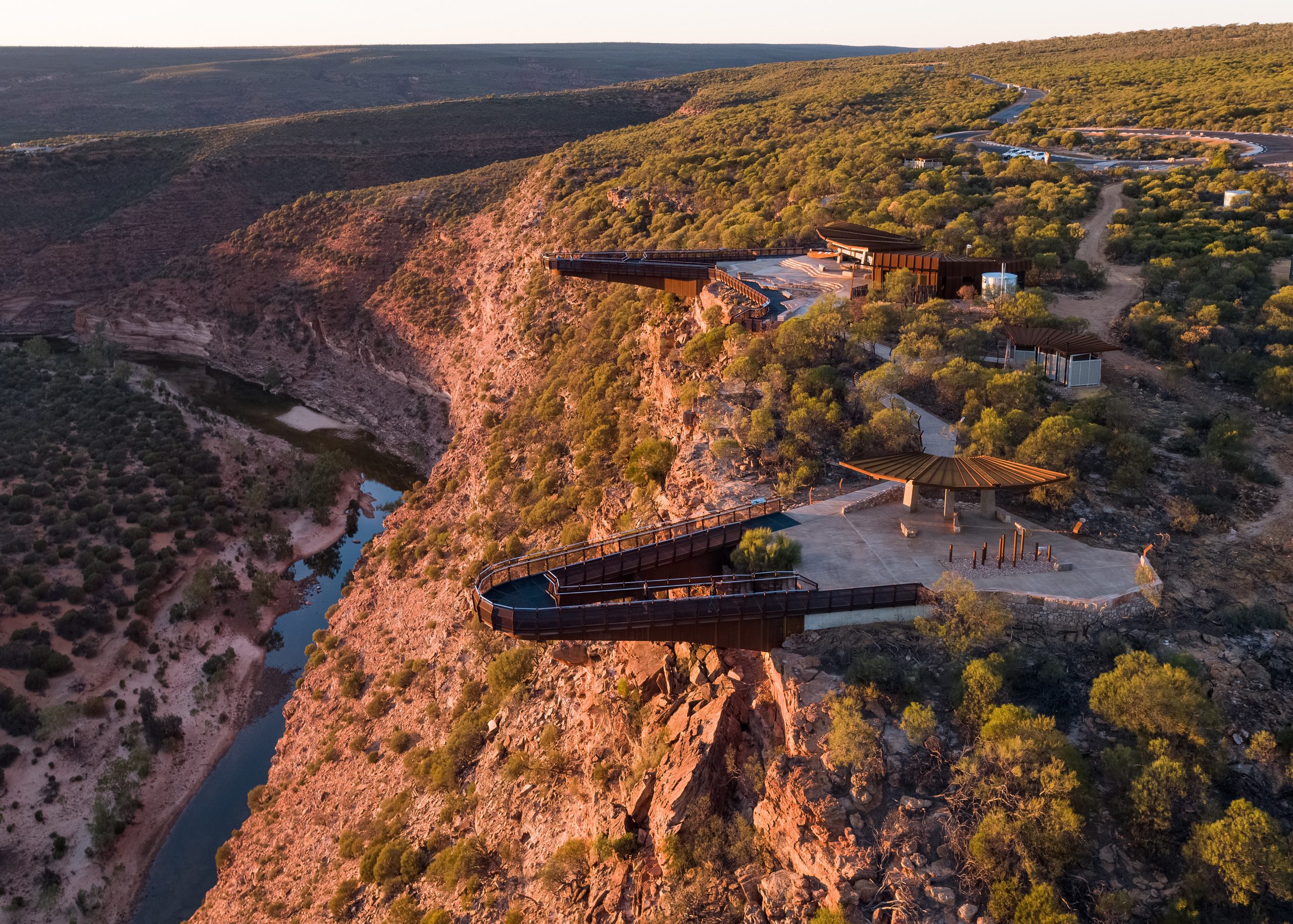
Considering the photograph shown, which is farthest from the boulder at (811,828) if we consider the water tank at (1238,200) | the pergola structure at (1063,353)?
the water tank at (1238,200)

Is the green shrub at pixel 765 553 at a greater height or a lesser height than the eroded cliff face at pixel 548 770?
greater

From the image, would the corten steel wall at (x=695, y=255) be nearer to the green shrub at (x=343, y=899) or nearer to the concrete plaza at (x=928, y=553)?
the concrete plaza at (x=928, y=553)

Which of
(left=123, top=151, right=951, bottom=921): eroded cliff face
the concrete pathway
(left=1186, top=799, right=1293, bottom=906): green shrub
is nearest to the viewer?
(left=1186, top=799, right=1293, bottom=906): green shrub

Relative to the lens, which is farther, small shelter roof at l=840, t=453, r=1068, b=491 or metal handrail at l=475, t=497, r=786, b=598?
metal handrail at l=475, t=497, r=786, b=598

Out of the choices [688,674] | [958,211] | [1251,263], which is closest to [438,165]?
[958,211]

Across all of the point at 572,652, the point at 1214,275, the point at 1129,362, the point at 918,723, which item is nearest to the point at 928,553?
the point at 918,723

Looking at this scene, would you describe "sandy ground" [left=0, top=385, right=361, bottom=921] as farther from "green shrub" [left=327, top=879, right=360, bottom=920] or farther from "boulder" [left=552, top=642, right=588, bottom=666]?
"boulder" [left=552, top=642, right=588, bottom=666]

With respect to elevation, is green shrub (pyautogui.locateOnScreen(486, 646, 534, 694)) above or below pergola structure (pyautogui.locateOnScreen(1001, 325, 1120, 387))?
below

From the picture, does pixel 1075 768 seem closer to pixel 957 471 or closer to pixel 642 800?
pixel 957 471

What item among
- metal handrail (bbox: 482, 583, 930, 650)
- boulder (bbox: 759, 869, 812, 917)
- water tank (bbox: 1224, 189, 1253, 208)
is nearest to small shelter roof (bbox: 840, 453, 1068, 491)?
metal handrail (bbox: 482, 583, 930, 650)
